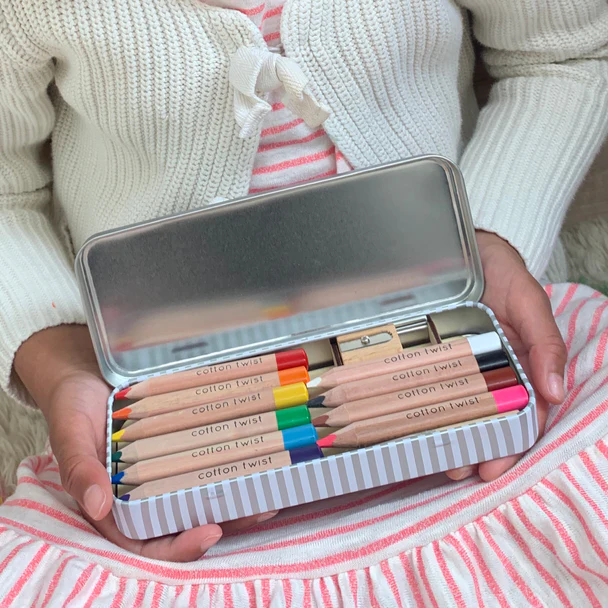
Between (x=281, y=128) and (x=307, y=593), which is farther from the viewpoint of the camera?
(x=281, y=128)

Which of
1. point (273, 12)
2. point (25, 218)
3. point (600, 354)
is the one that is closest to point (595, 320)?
point (600, 354)

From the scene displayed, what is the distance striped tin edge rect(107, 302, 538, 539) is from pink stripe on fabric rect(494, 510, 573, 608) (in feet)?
0.10

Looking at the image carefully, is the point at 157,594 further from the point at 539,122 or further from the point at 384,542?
the point at 539,122

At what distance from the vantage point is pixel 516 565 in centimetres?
28

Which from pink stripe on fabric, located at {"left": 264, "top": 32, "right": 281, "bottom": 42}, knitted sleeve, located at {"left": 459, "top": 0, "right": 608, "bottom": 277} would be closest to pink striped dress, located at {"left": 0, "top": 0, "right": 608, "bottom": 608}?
knitted sleeve, located at {"left": 459, "top": 0, "right": 608, "bottom": 277}

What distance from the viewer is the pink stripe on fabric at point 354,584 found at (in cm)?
28

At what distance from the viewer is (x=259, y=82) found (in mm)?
355

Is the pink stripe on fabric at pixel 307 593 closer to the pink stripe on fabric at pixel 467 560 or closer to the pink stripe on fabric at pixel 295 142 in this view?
the pink stripe on fabric at pixel 467 560

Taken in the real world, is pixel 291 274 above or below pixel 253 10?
below

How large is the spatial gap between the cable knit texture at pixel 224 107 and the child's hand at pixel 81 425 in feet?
0.05

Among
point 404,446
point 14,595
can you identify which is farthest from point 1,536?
point 404,446

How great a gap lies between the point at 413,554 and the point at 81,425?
17 cm

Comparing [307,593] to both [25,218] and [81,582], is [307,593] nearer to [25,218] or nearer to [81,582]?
[81,582]

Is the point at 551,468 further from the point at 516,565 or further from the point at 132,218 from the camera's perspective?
the point at 132,218
